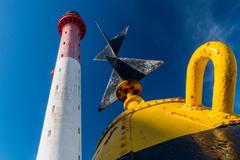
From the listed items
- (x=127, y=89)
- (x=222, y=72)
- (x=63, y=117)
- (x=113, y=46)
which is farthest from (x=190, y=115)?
(x=63, y=117)

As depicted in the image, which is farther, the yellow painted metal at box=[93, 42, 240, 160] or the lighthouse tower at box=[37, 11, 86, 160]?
the lighthouse tower at box=[37, 11, 86, 160]

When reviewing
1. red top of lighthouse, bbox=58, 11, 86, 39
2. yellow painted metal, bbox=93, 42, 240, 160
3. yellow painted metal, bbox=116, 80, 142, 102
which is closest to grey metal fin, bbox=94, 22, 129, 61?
yellow painted metal, bbox=116, 80, 142, 102

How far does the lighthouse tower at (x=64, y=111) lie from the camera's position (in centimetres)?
1596

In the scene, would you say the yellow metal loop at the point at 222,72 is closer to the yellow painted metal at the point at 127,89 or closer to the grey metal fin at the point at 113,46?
the yellow painted metal at the point at 127,89

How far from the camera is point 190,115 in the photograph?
157 cm

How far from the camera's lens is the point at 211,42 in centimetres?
149

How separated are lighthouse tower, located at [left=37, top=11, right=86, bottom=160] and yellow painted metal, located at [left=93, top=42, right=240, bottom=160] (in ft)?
47.8

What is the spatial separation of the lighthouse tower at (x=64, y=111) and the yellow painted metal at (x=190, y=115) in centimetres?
Answer: 1457

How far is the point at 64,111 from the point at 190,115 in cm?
1678

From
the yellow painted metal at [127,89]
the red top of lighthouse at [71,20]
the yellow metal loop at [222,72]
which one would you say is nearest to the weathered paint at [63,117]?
the red top of lighthouse at [71,20]

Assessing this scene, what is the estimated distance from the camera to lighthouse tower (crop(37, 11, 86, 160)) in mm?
15959

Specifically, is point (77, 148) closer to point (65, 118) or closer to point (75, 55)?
point (65, 118)

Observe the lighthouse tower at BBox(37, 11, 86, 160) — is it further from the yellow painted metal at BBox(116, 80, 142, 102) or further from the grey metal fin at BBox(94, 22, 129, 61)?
the yellow painted metal at BBox(116, 80, 142, 102)

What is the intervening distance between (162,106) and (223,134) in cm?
52
